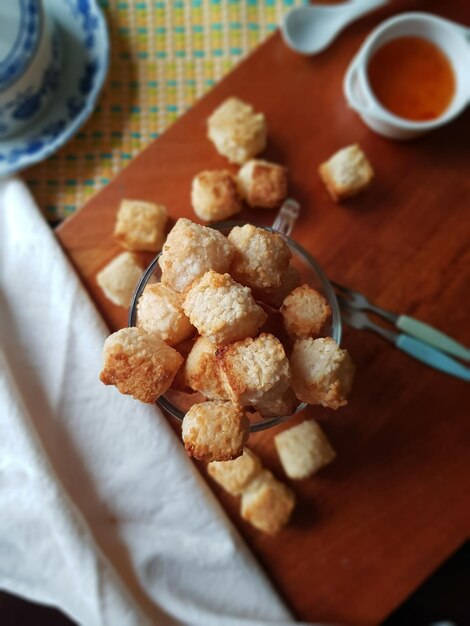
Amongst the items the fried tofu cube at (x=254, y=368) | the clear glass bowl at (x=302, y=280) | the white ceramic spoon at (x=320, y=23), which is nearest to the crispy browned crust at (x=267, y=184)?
the clear glass bowl at (x=302, y=280)

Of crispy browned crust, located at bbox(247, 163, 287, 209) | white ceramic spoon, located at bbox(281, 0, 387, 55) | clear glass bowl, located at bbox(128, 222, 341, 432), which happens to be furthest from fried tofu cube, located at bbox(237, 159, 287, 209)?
white ceramic spoon, located at bbox(281, 0, 387, 55)

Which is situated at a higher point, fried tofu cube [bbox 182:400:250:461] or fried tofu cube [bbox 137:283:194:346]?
fried tofu cube [bbox 137:283:194:346]

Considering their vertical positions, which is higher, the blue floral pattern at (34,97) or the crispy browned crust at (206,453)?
the blue floral pattern at (34,97)

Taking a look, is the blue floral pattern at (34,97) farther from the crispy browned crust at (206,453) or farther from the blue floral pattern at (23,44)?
the crispy browned crust at (206,453)

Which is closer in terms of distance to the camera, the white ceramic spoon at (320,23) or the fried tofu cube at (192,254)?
the fried tofu cube at (192,254)

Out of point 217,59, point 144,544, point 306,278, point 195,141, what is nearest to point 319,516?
point 144,544

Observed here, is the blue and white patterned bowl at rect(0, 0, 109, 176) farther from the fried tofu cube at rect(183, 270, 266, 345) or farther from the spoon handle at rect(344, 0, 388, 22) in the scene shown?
the fried tofu cube at rect(183, 270, 266, 345)

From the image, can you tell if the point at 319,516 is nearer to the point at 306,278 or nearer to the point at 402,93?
the point at 306,278

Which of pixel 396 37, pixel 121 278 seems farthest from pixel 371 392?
pixel 396 37
